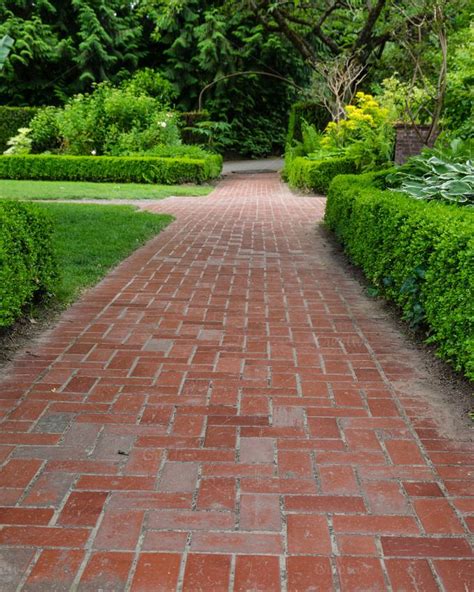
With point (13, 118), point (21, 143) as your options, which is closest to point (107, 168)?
point (21, 143)

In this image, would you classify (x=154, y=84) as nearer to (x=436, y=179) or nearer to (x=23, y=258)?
(x=436, y=179)

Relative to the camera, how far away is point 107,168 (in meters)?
17.0

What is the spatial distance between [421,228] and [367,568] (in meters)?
2.77

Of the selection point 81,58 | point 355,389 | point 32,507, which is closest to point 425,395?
point 355,389

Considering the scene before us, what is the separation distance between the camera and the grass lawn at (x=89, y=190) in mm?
13293

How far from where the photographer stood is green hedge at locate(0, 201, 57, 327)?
12.8 ft

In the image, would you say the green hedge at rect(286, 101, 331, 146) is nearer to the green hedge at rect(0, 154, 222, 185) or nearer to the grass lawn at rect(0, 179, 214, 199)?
the green hedge at rect(0, 154, 222, 185)

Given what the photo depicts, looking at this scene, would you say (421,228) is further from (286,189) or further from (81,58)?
(81,58)

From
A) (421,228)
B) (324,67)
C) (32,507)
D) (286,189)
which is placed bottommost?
(286,189)

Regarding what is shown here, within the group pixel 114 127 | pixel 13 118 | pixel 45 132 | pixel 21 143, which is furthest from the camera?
pixel 13 118

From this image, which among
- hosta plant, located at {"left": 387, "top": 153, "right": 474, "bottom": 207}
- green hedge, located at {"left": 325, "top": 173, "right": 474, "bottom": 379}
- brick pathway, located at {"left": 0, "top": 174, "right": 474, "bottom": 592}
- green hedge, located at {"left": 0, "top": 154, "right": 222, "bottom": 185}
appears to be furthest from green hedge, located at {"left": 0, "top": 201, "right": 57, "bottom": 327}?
green hedge, located at {"left": 0, "top": 154, "right": 222, "bottom": 185}

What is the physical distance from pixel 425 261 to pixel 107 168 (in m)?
14.1

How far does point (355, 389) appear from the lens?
3479 millimetres

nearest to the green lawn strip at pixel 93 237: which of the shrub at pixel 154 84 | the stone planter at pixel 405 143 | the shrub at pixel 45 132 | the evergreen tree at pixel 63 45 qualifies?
the stone planter at pixel 405 143
